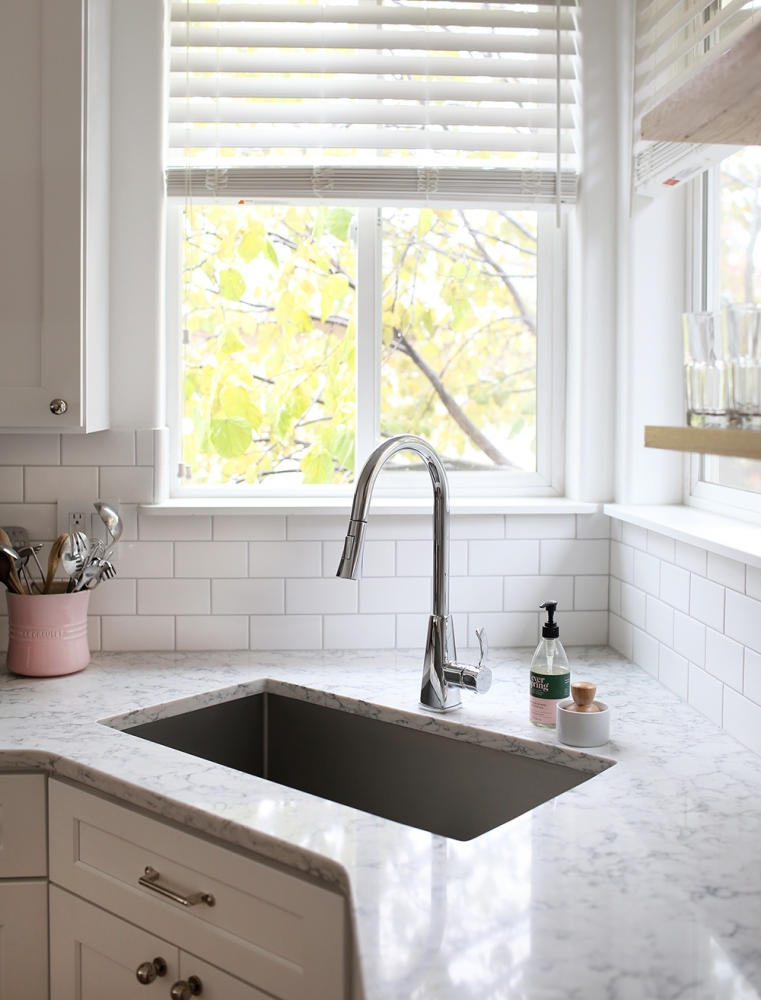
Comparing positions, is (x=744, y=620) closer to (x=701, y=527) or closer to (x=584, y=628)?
(x=701, y=527)

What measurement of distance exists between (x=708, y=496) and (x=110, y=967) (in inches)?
56.4

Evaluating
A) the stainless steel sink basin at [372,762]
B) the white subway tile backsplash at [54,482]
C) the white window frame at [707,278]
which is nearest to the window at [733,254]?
the white window frame at [707,278]

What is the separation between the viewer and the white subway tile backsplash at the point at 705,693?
158cm

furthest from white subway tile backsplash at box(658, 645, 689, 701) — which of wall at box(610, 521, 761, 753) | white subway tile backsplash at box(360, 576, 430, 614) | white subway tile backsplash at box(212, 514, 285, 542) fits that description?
white subway tile backsplash at box(212, 514, 285, 542)

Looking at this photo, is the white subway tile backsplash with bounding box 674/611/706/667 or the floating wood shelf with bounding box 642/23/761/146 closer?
the floating wood shelf with bounding box 642/23/761/146

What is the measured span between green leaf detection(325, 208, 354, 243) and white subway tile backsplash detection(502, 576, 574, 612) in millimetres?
907

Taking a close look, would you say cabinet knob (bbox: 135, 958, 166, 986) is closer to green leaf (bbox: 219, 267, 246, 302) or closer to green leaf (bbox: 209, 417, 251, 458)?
green leaf (bbox: 209, 417, 251, 458)

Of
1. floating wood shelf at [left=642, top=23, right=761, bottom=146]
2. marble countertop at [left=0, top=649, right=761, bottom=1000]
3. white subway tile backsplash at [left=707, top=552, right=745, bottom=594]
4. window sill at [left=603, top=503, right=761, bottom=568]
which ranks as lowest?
marble countertop at [left=0, top=649, right=761, bottom=1000]

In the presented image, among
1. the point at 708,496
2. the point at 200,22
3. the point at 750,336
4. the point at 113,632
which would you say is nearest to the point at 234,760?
the point at 113,632

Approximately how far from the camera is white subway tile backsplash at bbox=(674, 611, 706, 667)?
166cm

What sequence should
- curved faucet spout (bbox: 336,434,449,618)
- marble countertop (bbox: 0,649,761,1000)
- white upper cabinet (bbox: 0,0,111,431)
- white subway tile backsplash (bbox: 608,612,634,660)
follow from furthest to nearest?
1. white subway tile backsplash (bbox: 608,612,634,660)
2. white upper cabinet (bbox: 0,0,111,431)
3. curved faucet spout (bbox: 336,434,449,618)
4. marble countertop (bbox: 0,649,761,1000)

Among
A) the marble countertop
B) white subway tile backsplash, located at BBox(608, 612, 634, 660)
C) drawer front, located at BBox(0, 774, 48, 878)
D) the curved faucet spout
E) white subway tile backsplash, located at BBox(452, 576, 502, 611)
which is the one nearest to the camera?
the marble countertop

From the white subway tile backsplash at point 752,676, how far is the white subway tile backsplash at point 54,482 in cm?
139

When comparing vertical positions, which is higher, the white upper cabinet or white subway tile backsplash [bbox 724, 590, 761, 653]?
the white upper cabinet
